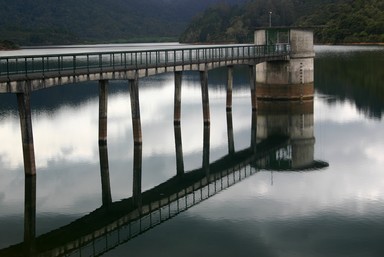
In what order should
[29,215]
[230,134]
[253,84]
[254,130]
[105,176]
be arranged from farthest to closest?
1. [253,84]
2. [254,130]
3. [230,134]
4. [105,176]
5. [29,215]

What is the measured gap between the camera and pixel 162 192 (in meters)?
31.4

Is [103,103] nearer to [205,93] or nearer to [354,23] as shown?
[205,93]

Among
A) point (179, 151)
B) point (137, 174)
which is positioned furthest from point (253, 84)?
point (137, 174)

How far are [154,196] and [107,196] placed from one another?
2099 mm

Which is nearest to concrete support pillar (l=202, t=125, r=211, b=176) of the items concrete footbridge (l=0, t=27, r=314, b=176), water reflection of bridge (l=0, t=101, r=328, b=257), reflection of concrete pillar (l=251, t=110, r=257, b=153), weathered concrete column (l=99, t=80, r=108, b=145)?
water reflection of bridge (l=0, t=101, r=328, b=257)

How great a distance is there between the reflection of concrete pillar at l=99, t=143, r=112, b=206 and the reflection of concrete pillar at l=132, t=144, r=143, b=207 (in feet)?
3.68

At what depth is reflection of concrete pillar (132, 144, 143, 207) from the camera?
3043 centimetres

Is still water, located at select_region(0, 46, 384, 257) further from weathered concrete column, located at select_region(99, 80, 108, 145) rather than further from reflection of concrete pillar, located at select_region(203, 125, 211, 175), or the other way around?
weathered concrete column, located at select_region(99, 80, 108, 145)

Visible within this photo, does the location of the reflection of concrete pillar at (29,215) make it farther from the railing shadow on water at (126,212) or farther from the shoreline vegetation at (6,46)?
the shoreline vegetation at (6,46)

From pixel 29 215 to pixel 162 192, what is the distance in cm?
617

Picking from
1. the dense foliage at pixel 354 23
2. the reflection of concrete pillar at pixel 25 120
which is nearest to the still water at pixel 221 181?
the reflection of concrete pillar at pixel 25 120

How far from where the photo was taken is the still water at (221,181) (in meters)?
24.4

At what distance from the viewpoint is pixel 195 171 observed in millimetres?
35750

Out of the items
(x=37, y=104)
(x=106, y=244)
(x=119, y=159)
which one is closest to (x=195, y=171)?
(x=119, y=159)
